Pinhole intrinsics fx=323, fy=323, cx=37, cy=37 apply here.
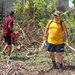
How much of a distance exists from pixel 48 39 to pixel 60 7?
15.7 meters

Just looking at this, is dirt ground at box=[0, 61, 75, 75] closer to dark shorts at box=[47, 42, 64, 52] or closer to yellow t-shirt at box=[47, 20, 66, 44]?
dark shorts at box=[47, 42, 64, 52]

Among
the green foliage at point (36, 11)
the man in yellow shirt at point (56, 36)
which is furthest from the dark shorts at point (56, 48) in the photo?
the green foliage at point (36, 11)

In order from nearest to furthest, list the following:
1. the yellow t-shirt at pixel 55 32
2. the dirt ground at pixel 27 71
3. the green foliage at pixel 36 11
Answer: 1. the dirt ground at pixel 27 71
2. the yellow t-shirt at pixel 55 32
3. the green foliage at pixel 36 11

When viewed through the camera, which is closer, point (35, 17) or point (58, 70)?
point (58, 70)

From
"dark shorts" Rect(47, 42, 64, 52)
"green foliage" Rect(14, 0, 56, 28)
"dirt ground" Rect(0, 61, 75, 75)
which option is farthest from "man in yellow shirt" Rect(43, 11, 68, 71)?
"green foliage" Rect(14, 0, 56, 28)

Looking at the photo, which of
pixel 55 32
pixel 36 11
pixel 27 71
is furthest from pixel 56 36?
pixel 36 11

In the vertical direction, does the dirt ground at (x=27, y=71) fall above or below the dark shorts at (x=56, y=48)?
below

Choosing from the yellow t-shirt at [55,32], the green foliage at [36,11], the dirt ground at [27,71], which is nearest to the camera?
the dirt ground at [27,71]

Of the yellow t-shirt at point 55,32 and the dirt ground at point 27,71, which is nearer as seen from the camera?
the dirt ground at point 27,71

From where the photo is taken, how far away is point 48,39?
9578 millimetres

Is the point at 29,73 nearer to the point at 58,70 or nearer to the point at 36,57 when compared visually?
the point at 58,70

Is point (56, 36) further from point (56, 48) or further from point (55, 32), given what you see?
point (56, 48)

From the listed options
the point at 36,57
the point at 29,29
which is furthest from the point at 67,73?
the point at 29,29

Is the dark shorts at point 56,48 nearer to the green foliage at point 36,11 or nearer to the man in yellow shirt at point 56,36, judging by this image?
the man in yellow shirt at point 56,36
